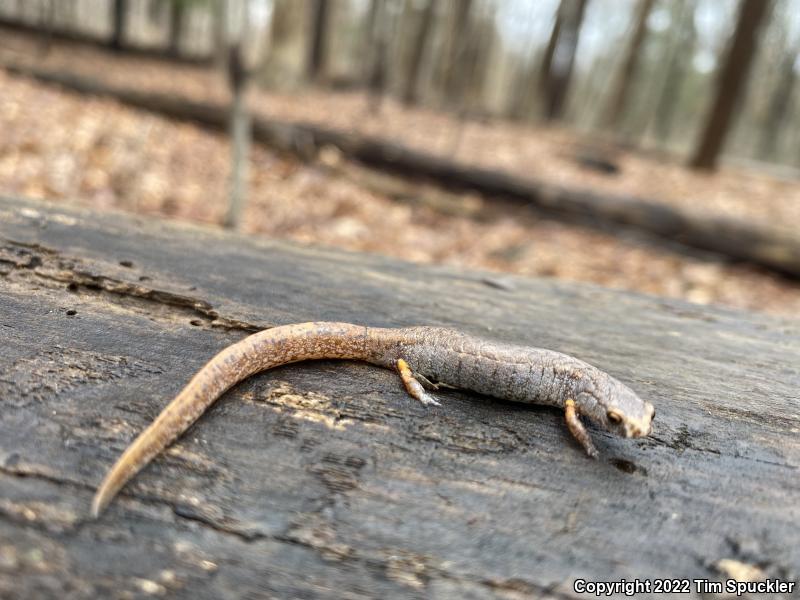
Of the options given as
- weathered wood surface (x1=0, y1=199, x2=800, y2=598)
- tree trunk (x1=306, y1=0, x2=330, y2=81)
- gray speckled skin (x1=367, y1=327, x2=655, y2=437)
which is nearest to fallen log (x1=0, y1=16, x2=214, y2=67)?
tree trunk (x1=306, y1=0, x2=330, y2=81)

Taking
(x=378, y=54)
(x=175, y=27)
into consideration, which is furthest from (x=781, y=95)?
(x=175, y=27)

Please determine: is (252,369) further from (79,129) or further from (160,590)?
(79,129)

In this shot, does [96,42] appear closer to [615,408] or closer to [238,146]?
[238,146]

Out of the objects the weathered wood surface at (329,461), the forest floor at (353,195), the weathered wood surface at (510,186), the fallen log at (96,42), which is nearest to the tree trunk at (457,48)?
the forest floor at (353,195)

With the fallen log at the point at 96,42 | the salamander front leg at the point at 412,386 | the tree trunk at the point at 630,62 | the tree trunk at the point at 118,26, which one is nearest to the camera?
the salamander front leg at the point at 412,386

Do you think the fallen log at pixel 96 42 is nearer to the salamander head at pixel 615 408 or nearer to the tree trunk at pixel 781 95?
the salamander head at pixel 615 408
